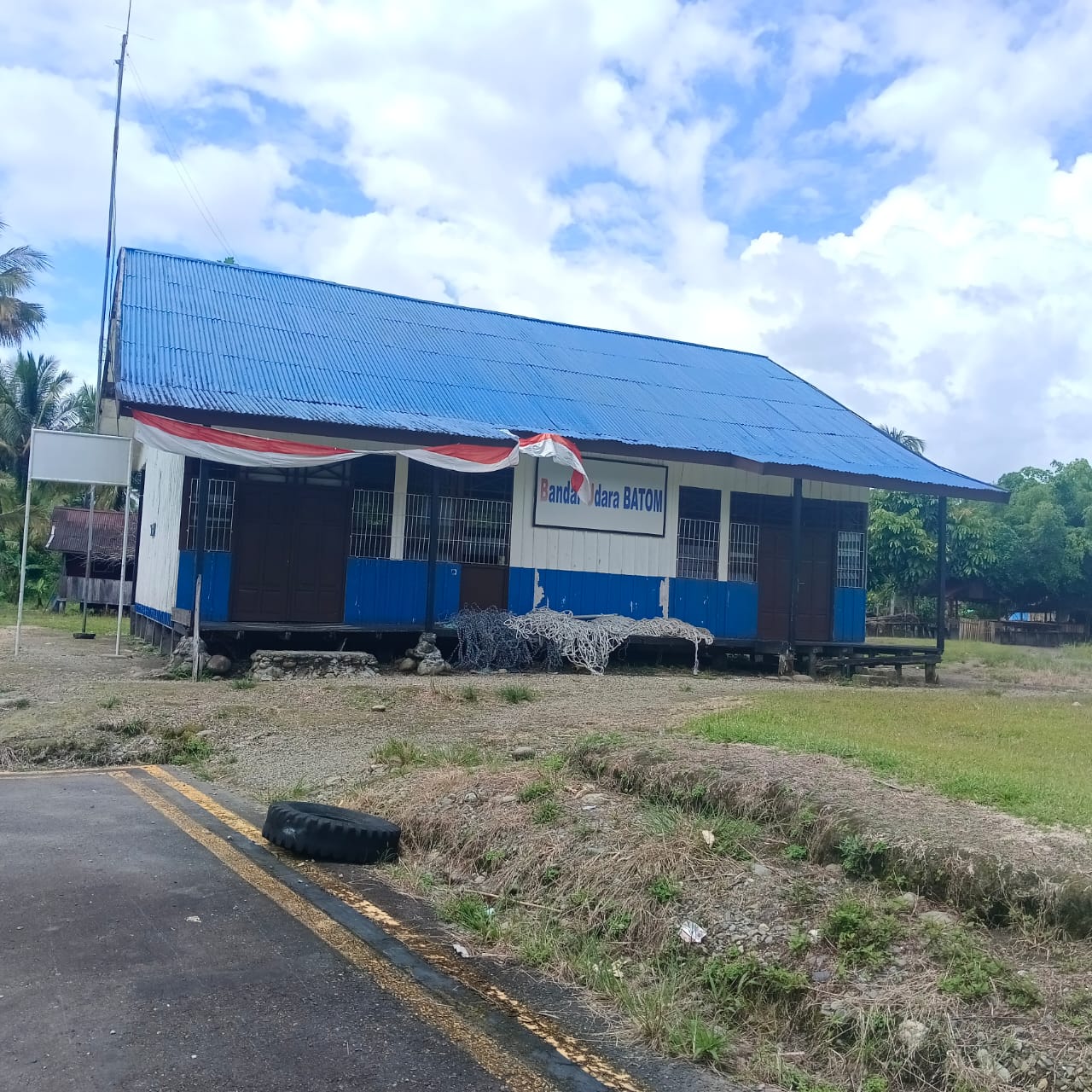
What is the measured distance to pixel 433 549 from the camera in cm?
1566

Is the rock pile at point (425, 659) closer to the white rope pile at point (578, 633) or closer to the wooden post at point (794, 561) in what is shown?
the white rope pile at point (578, 633)

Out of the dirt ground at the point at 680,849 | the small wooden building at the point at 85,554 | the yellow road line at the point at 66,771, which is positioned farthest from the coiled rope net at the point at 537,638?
the small wooden building at the point at 85,554

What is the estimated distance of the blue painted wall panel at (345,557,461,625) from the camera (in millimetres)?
15617

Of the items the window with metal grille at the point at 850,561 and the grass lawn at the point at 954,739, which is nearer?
the grass lawn at the point at 954,739

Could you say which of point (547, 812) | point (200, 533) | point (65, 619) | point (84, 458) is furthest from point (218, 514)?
point (65, 619)

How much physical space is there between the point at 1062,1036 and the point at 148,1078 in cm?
298

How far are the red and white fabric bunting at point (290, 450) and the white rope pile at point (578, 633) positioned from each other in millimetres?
2281

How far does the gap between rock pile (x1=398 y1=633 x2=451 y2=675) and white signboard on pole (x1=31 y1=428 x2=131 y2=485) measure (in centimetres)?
490

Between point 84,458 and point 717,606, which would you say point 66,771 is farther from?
point 717,606

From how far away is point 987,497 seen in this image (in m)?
18.5

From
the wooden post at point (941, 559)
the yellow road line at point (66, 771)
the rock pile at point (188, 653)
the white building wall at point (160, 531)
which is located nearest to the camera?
the yellow road line at point (66, 771)

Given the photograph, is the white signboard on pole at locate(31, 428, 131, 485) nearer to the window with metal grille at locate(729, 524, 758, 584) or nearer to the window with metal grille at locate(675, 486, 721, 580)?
the window with metal grille at locate(675, 486, 721, 580)

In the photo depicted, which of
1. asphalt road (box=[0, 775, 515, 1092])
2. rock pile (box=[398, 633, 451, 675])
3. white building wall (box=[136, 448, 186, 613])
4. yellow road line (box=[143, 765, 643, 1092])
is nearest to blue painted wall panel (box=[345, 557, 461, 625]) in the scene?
rock pile (box=[398, 633, 451, 675])

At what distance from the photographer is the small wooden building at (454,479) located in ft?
49.4
